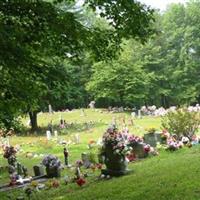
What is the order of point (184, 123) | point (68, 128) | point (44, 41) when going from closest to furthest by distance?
Result: point (44, 41), point (184, 123), point (68, 128)

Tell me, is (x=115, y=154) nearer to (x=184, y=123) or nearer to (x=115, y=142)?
(x=115, y=142)

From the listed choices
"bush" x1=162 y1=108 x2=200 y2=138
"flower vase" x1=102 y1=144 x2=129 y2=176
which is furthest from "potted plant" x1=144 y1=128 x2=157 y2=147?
"flower vase" x1=102 y1=144 x2=129 y2=176

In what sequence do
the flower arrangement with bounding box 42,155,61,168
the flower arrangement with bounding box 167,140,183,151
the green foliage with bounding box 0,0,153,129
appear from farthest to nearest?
the flower arrangement with bounding box 167,140,183,151
the flower arrangement with bounding box 42,155,61,168
the green foliage with bounding box 0,0,153,129

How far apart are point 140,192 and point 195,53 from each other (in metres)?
54.3

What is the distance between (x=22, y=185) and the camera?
1540cm

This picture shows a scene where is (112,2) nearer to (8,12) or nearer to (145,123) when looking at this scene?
(8,12)

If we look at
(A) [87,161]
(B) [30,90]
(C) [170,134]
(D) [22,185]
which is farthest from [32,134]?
(B) [30,90]

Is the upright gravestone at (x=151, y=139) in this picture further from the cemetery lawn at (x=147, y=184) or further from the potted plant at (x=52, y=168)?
the potted plant at (x=52, y=168)

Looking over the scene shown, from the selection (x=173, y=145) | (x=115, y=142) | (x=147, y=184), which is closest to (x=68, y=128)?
(x=173, y=145)

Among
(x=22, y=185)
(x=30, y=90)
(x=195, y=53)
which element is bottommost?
(x=22, y=185)

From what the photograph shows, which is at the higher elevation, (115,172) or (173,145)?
(173,145)

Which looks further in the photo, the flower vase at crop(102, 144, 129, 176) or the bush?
the bush

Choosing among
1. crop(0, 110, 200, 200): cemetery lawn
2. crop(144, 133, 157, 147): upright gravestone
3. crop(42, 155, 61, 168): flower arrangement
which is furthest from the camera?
crop(144, 133, 157, 147): upright gravestone

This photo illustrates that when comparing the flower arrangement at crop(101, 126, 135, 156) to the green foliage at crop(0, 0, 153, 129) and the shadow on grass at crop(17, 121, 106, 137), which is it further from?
the shadow on grass at crop(17, 121, 106, 137)
